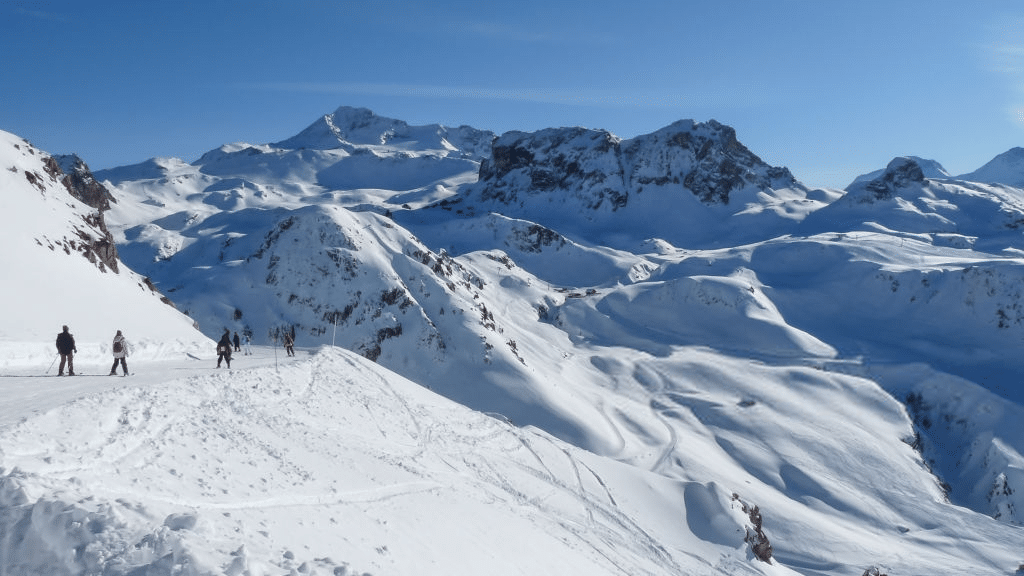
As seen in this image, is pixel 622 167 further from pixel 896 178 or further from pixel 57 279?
pixel 57 279

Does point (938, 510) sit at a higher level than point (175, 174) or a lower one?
lower

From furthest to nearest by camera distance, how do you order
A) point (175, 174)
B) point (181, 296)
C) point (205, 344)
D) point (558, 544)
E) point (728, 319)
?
point (175, 174), point (728, 319), point (181, 296), point (205, 344), point (558, 544)

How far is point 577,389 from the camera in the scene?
65.3 meters

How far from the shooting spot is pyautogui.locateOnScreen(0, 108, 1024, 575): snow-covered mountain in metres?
14.3

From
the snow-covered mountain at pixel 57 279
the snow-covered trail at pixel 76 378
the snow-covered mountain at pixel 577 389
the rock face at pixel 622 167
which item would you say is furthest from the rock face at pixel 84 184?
the snow-covered trail at pixel 76 378

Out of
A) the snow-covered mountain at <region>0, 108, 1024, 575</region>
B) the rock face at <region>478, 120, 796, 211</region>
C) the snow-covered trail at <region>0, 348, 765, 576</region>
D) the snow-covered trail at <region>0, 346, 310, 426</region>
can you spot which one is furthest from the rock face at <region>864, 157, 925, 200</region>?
the snow-covered trail at <region>0, 346, 310, 426</region>

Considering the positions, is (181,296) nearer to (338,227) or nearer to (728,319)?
(338,227)

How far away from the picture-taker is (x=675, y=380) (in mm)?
71438

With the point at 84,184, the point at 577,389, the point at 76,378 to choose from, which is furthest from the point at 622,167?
the point at 76,378

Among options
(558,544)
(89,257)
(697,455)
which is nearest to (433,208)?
(697,455)

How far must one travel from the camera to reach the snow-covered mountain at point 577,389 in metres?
14.3

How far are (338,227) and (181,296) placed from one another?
16.8 meters

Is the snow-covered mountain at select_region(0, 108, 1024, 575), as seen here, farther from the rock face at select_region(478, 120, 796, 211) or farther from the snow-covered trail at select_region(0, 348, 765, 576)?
the rock face at select_region(478, 120, 796, 211)

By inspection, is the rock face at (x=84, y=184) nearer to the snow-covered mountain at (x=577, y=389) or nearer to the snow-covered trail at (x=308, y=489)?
the snow-covered mountain at (x=577, y=389)
